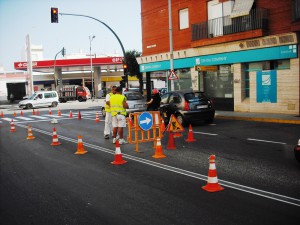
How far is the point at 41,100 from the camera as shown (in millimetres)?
39125

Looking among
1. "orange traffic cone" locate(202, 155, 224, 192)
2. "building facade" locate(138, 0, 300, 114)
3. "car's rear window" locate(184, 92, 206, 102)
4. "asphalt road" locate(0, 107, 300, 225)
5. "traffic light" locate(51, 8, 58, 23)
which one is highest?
"traffic light" locate(51, 8, 58, 23)

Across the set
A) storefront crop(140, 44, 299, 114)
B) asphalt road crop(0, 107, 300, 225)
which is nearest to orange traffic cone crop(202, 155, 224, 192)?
asphalt road crop(0, 107, 300, 225)

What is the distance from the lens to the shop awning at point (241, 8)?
19848 millimetres

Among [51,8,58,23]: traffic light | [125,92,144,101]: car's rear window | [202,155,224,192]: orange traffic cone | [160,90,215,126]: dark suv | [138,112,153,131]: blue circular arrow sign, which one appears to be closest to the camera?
[202,155,224,192]: orange traffic cone

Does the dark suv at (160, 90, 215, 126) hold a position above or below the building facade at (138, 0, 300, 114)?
below

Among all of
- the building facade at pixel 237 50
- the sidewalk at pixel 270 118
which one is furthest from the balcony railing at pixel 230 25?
the sidewalk at pixel 270 118

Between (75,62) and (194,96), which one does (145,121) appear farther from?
(75,62)

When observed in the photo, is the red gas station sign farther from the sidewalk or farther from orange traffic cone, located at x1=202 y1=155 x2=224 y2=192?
orange traffic cone, located at x1=202 y1=155 x2=224 y2=192

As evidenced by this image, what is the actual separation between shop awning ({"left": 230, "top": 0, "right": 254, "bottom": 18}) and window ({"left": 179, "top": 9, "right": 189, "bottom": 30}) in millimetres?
4611

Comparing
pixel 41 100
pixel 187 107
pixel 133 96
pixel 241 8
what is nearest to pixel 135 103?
pixel 133 96

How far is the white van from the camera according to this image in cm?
3819

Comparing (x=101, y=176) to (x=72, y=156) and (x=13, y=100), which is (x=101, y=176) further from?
(x=13, y=100)

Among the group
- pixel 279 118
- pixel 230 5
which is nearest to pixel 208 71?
pixel 230 5

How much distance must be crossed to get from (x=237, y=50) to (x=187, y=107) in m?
7.50
